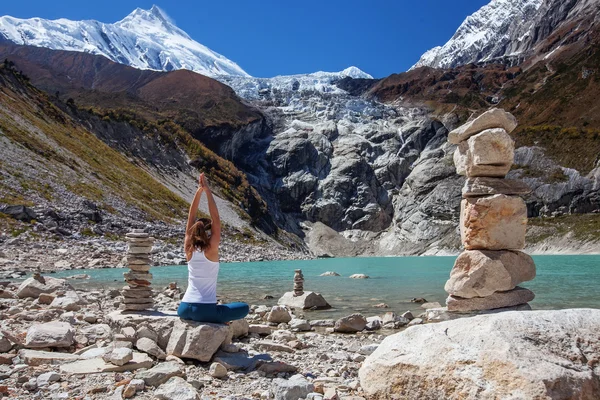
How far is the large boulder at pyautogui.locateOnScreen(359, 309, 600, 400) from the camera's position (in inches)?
176

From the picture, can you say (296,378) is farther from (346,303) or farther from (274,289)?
(274,289)

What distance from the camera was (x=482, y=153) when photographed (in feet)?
Answer: 37.9

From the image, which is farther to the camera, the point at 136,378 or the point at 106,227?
the point at 106,227

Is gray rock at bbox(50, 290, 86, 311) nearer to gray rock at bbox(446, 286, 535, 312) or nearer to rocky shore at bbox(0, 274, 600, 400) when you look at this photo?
rocky shore at bbox(0, 274, 600, 400)

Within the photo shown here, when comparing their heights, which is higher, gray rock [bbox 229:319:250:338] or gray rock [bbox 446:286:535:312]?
gray rock [bbox 446:286:535:312]

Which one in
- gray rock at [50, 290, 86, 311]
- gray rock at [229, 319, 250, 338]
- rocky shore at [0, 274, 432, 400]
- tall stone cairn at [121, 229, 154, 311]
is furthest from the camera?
gray rock at [50, 290, 86, 311]

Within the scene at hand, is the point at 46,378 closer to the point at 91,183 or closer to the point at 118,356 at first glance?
the point at 118,356

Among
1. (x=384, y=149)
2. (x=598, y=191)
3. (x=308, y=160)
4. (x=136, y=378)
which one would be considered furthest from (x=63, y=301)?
(x=384, y=149)

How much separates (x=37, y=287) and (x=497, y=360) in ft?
52.8

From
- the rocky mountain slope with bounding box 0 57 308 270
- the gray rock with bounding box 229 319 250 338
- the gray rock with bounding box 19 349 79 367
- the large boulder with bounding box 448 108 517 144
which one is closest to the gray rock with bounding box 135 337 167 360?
the gray rock with bounding box 19 349 79 367

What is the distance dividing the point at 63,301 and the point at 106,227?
41502 millimetres

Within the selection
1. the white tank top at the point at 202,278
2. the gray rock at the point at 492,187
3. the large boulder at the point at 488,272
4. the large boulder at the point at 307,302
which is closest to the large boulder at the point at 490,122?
the gray rock at the point at 492,187

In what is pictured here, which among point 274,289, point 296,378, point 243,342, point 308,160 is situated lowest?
point 274,289

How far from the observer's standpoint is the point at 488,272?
11.0m
